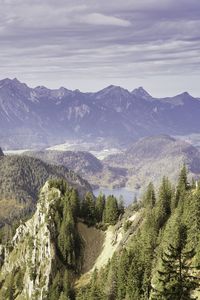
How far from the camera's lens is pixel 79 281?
13475cm

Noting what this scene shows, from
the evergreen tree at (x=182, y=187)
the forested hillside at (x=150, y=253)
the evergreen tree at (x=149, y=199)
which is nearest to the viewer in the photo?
the forested hillside at (x=150, y=253)

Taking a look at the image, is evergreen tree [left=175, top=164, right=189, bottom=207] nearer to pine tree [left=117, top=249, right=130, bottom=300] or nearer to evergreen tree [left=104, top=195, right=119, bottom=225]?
evergreen tree [left=104, top=195, right=119, bottom=225]

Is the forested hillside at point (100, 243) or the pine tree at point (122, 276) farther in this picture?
the pine tree at point (122, 276)

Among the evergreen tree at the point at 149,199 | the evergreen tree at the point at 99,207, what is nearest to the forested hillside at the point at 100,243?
the evergreen tree at the point at 99,207

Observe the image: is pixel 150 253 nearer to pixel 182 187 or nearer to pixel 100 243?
pixel 182 187

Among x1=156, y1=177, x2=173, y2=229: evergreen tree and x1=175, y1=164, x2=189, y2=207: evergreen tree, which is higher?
x1=175, y1=164, x2=189, y2=207: evergreen tree

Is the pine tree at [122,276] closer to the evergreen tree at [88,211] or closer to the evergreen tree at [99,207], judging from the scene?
the evergreen tree at [88,211]

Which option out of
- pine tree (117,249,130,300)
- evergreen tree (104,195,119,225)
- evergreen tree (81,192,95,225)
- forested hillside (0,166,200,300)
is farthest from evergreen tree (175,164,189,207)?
evergreen tree (81,192,95,225)

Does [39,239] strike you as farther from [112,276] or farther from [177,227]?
[177,227]

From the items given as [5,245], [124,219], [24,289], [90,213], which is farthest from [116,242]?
[5,245]

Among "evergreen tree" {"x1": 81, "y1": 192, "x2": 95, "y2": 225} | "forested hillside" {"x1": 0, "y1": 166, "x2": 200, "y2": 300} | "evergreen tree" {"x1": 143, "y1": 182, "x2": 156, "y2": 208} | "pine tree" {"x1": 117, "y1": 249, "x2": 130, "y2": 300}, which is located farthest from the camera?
"evergreen tree" {"x1": 81, "y1": 192, "x2": 95, "y2": 225}

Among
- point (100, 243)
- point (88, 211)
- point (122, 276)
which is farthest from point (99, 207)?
point (122, 276)

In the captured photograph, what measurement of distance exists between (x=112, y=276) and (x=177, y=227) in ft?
63.9

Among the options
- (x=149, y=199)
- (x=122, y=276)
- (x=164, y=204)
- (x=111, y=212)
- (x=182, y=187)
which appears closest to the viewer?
(x=122, y=276)
